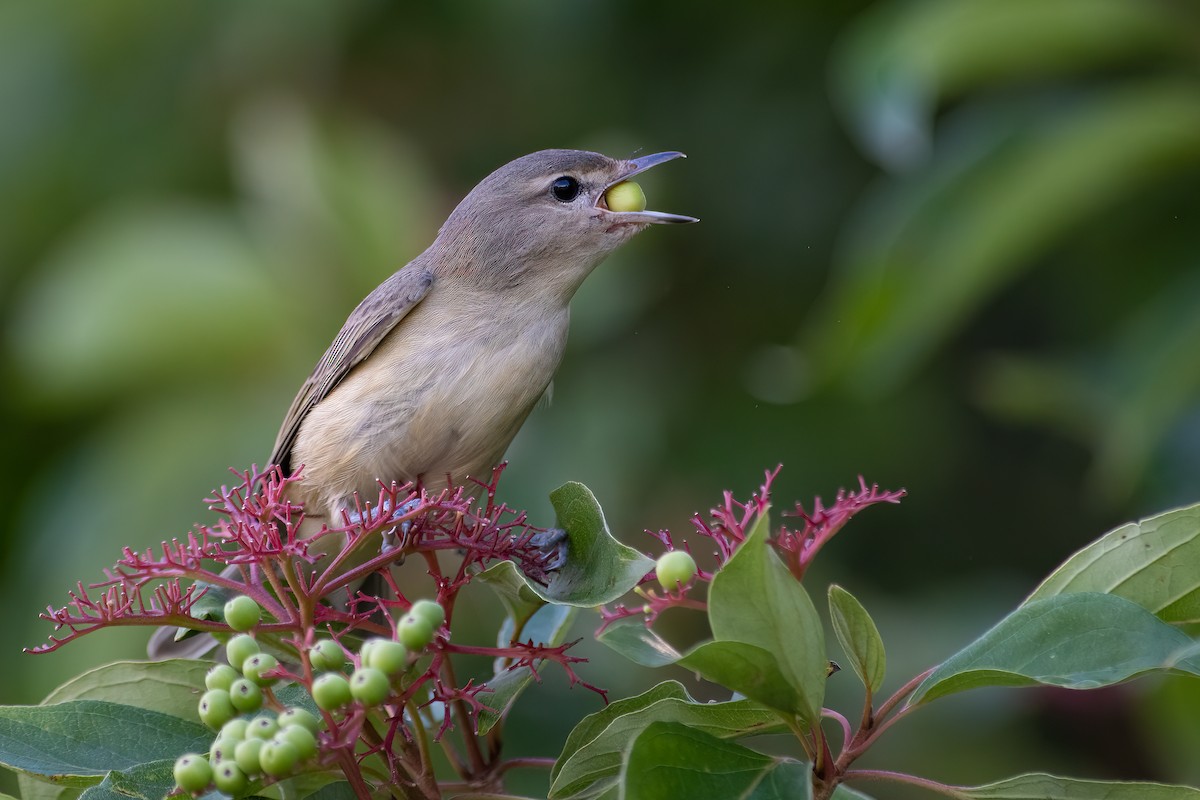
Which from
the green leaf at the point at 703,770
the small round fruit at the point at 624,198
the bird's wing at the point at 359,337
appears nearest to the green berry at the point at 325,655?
the green leaf at the point at 703,770

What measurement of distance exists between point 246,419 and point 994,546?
370 cm

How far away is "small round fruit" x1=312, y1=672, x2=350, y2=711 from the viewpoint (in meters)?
2.14

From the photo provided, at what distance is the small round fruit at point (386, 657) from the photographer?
2.15 m

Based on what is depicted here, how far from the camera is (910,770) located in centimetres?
609

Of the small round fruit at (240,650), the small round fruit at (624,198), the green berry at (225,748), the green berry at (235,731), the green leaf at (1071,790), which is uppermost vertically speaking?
the small round fruit at (624,198)

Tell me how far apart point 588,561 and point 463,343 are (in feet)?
4.86

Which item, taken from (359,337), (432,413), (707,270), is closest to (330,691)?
(432,413)

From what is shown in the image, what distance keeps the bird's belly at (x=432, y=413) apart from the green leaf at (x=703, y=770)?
5.74ft

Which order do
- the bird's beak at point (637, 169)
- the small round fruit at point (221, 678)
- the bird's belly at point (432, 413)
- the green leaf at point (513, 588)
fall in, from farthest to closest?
the bird's beak at point (637, 169) < the bird's belly at point (432, 413) < the green leaf at point (513, 588) < the small round fruit at point (221, 678)

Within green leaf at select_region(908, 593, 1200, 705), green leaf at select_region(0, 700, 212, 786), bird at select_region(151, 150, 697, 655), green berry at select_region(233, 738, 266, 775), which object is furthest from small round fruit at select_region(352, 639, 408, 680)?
bird at select_region(151, 150, 697, 655)

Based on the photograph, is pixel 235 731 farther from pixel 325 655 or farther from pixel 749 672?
pixel 749 672

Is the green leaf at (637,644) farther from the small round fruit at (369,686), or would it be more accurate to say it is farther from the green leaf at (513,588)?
the small round fruit at (369,686)

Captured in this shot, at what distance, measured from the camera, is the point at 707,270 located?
6996mm

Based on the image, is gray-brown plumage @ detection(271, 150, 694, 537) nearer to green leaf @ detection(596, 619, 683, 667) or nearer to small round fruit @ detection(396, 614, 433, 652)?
green leaf @ detection(596, 619, 683, 667)
